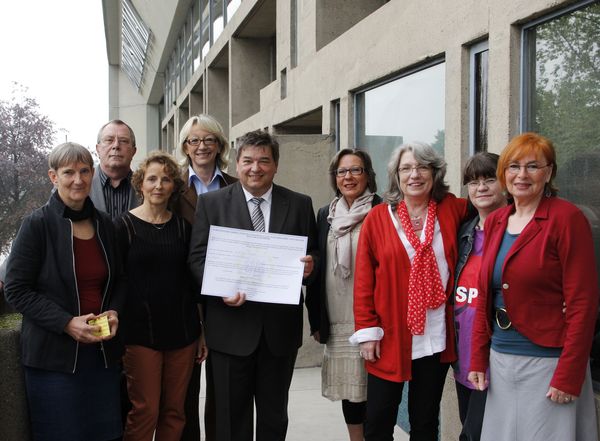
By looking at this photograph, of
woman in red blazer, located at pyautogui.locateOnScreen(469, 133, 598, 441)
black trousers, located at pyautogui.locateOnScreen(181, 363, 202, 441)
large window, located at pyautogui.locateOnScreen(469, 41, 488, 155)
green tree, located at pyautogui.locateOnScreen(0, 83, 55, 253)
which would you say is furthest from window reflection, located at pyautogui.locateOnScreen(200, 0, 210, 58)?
woman in red blazer, located at pyautogui.locateOnScreen(469, 133, 598, 441)

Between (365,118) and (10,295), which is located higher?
(365,118)

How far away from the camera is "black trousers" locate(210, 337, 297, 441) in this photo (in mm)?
3299

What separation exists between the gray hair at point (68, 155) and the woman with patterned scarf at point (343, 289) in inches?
59.7

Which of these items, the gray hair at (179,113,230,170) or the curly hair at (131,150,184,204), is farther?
the gray hair at (179,113,230,170)

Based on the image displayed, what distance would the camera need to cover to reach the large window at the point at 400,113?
5043 millimetres

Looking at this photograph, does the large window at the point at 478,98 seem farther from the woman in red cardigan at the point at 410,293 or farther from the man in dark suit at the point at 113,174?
the man in dark suit at the point at 113,174

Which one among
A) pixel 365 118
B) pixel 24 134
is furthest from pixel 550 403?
pixel 24 134

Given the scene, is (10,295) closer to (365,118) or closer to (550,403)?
(550,403)

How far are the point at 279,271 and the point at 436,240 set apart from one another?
2.86 feet

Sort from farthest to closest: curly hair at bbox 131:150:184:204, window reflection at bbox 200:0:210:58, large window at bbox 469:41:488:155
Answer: window reflection at bbox 200:0:210:58
large window at bbox 469:41:488:155
curly hair at bbox 131:150:184:204

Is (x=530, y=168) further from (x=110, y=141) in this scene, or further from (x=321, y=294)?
(x=110, y=141)

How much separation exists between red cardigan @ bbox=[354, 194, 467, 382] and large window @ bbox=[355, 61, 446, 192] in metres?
1.96

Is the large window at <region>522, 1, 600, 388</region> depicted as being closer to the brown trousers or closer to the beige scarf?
the beige scarf

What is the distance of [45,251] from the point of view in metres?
2.90
